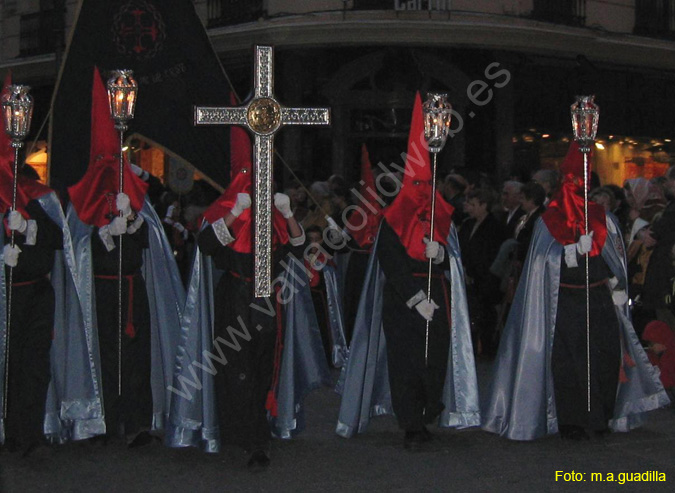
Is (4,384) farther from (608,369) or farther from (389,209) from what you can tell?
(608,369)

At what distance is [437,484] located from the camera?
253 inches

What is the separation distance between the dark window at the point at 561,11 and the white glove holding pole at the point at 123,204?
39.3 feet

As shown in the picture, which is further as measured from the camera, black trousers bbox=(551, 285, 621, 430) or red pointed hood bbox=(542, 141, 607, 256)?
red pointed hood bbox=(542, 141, 607, 256)

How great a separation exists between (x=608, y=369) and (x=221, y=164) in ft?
13.2

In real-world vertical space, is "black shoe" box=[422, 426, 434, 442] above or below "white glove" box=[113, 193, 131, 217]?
below

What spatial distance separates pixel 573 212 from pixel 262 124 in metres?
2.40

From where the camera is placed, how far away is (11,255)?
7.12 meters

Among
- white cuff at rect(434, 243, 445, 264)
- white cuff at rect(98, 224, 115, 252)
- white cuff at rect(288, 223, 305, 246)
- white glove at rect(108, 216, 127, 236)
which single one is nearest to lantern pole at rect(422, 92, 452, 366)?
white cuff at rect(434, 243, 445, 264)

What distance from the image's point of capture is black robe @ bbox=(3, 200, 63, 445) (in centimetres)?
724

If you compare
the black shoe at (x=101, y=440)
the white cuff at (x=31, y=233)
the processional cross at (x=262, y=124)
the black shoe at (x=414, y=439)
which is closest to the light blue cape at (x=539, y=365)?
the black shoe at (x=414, y=439)

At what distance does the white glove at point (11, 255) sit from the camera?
23.4 ft

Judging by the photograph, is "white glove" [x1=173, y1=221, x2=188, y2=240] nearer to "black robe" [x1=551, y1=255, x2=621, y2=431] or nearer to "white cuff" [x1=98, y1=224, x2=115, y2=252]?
"white cuff" [x1=98, y1=224, x2=115, y2=252]

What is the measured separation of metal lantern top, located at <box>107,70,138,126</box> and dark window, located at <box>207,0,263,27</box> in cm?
1059

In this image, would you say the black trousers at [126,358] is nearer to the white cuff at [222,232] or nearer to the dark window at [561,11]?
the white cuff at [222,232]
